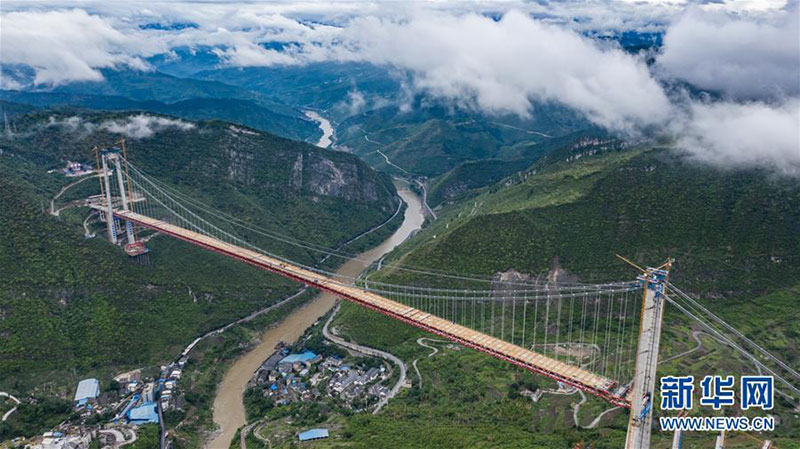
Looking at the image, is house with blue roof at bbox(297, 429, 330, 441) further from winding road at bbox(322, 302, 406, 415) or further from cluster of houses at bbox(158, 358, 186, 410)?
cluster of houses at bbox(158, 358, 186, 410)

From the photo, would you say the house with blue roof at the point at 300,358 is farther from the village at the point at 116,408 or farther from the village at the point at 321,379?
the village at the point at 116,408

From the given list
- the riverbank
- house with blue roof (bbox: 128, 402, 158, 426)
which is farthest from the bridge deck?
the riverbank

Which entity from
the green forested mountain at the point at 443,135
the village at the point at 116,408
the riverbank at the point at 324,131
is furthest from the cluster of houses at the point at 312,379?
the riverbank at the point at 324,131

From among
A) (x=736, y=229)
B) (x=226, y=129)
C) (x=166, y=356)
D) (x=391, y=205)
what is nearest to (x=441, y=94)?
(x=391, y=205)

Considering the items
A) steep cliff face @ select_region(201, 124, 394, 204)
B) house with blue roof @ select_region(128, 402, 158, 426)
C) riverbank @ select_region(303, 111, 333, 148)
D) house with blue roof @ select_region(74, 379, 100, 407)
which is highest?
riverbank @ select_region(303, 111, 333, 148)

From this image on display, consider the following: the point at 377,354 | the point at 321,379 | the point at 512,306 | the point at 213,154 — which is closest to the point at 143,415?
the point at 321,379

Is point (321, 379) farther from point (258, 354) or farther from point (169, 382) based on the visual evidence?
point (169, 382)

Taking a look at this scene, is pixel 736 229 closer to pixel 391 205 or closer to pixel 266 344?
pixel 266 344
